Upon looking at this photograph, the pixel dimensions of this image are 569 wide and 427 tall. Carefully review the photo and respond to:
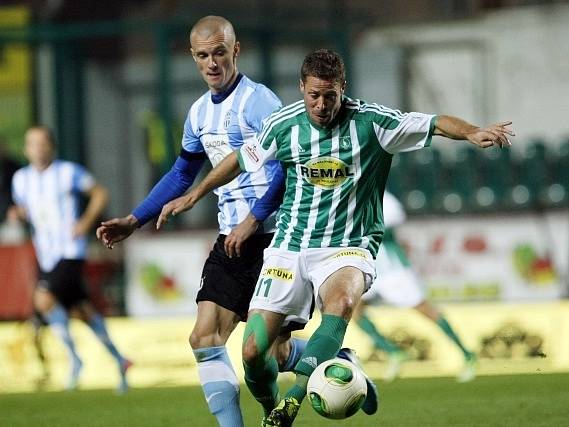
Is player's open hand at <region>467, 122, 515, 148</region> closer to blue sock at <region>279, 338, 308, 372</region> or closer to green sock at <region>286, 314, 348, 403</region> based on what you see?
green sock at <region>286, 314, 348, 403</region>

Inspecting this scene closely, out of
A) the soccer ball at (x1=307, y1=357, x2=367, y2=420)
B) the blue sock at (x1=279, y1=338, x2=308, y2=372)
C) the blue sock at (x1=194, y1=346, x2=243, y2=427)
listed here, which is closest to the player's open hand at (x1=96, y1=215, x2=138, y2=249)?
the blue sock at (x1=194, y1=346, x2=243, y2=427)

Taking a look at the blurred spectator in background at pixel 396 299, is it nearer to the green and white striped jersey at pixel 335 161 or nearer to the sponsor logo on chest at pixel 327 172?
the green and white striped jersey at pixel 335 161

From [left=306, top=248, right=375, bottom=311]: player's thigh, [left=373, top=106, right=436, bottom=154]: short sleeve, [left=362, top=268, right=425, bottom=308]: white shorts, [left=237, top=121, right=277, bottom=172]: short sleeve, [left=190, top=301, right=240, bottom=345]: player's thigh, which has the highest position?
[left=373, top=106, right=436, bottom=154]: short sleeve

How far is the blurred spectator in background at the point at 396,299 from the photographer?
10.4m

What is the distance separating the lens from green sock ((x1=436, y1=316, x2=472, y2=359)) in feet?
34.1

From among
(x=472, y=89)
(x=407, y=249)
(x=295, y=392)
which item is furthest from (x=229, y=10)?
(x=295, y=392)

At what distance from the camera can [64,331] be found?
36.5 ft

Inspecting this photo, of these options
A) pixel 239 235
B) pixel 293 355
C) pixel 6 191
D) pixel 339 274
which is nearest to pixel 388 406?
pixel 293 355

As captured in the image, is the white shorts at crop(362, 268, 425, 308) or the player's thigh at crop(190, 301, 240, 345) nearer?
the player's thigh at crop(190, 301, 240, 345)

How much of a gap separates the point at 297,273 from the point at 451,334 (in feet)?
14.9

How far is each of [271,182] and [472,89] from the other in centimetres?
1098

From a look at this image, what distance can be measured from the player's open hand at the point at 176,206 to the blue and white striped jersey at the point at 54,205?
5.18m

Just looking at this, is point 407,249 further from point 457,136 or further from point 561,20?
point 457,136

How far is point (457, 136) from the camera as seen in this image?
5.77 metres
